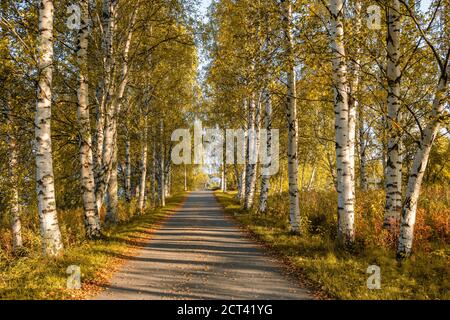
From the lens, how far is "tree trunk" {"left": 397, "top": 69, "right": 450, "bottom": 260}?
690cm

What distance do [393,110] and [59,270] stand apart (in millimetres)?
8982

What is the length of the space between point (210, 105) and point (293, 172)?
19623mm

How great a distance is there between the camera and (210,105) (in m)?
30.4

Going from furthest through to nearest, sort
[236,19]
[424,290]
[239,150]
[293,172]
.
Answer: [239,150], [236,19], [293,172], [424,290]

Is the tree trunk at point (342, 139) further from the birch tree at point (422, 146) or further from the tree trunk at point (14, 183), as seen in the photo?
the tree trunk at point (14, 183)

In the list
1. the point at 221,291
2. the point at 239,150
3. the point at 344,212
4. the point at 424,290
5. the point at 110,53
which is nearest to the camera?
the point at 424,290

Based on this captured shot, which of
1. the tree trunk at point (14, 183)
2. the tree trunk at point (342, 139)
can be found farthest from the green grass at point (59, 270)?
the tree trunk at point (342, 139)

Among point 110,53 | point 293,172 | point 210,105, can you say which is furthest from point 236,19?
point 210,105

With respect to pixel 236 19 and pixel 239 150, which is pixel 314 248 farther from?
pixel 239 150

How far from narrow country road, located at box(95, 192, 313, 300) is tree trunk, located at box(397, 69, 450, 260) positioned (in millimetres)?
2850

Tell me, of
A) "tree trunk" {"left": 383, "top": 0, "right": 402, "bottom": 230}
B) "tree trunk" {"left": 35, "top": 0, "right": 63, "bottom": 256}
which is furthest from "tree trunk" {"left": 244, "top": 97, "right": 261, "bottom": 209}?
"tree trunk" {"left": 35, "top": 0, "right": 63, "bottom": 256}

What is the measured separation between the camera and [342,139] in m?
8.97

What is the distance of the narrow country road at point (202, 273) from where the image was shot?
6535 mm

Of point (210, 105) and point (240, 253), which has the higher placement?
point (210, 105)
